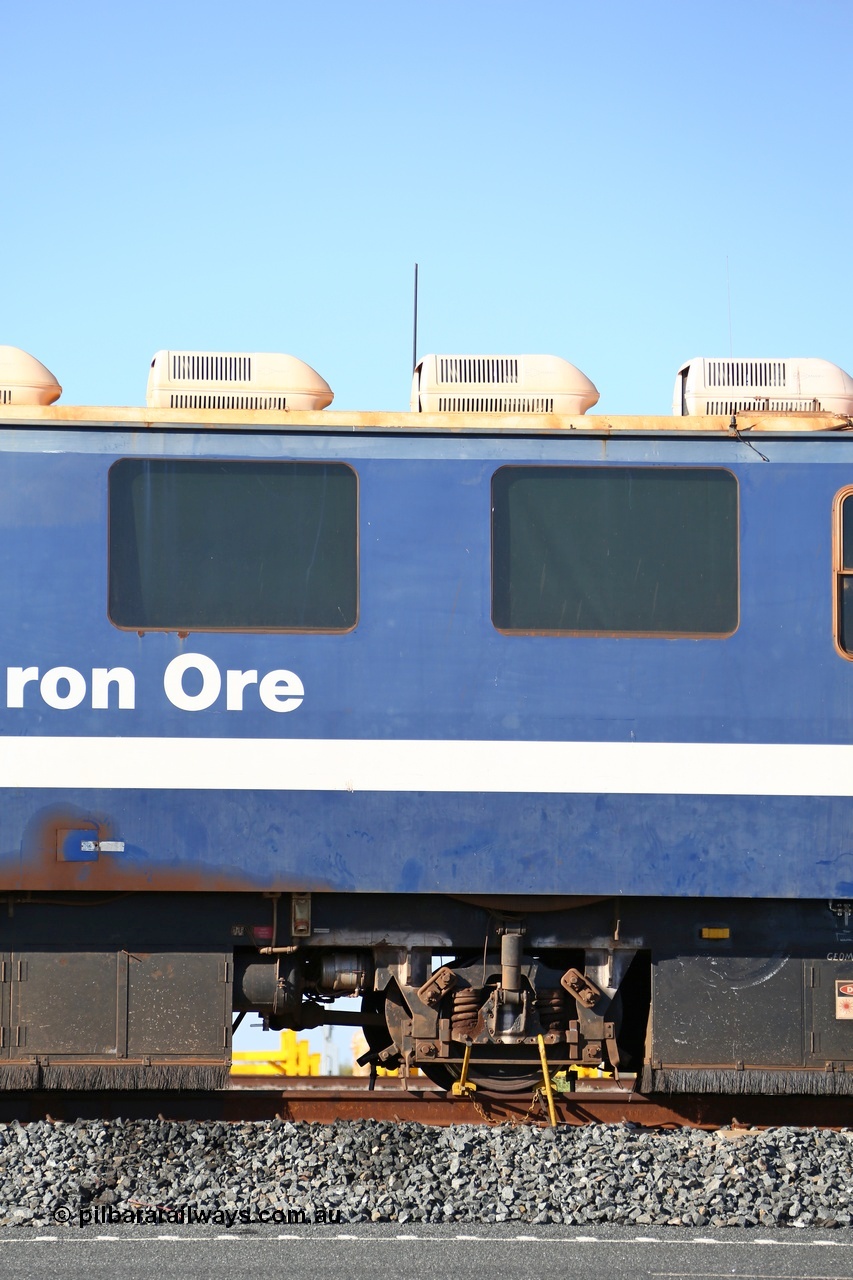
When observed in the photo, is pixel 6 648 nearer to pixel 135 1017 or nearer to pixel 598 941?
pixel 135 1017

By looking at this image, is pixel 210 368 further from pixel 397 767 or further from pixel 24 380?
pixel 397 767

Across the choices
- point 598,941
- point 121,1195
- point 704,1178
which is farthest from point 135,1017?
point 704,1178

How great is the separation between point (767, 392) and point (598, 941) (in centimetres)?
320

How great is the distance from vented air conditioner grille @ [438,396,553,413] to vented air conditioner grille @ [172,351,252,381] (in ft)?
3.61

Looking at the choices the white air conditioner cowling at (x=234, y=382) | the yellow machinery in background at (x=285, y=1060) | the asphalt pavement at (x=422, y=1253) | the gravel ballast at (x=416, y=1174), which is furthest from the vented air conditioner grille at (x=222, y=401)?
the yellow machinery in background at (x=285, y=1060)

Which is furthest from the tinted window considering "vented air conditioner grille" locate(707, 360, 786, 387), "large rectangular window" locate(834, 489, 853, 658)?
"vented air conditioner grille" locate(707, 360, 786, 387)

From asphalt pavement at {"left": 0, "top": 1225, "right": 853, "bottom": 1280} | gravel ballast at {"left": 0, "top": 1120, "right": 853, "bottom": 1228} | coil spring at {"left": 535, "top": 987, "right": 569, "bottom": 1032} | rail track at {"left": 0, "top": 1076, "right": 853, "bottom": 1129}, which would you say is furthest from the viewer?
rail track at {"left": 0, "top": 1076, "right": 853, "bottom": 1129}

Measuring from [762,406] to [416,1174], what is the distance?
4.47m

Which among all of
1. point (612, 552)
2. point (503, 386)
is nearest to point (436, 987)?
point (612, 552)

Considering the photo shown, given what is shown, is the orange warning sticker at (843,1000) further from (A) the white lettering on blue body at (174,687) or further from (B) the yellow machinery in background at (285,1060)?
(B) the yellow machinery in background at (285,1060)

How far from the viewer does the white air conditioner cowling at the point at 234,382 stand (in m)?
7.94

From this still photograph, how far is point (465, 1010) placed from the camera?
7.83 meters

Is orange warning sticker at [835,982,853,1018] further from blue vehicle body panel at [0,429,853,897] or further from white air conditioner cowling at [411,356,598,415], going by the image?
white air conditioner cowling at [411,356,598,415]

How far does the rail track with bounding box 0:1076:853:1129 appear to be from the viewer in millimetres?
8133
